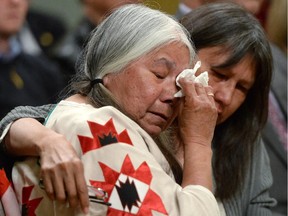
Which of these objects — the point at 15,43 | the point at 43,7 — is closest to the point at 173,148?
the point at 15,43

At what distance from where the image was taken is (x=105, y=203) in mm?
2326

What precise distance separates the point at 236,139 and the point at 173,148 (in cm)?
59

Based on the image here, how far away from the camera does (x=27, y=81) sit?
4551 mm

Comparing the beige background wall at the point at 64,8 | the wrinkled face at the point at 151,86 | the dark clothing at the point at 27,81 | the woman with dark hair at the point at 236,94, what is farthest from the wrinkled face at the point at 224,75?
the beige background wall at the point at 64,8

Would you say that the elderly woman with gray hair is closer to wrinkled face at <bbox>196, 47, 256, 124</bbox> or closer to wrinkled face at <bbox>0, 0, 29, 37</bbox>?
wrinkled face at <bbox>196, 47, 256, 124</bbox>

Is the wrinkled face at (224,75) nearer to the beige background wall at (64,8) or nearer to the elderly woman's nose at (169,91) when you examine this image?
the elderly woman's nose at (169,91)

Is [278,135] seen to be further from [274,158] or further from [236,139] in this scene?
[236,139]

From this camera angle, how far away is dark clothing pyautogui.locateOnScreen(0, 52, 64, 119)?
435cm

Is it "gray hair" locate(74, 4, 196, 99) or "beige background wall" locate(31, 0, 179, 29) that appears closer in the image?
"gray hair" locate(74, 4, 196, 99)

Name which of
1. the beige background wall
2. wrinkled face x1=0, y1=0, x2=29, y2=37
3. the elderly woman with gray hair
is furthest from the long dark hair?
the beige background wall

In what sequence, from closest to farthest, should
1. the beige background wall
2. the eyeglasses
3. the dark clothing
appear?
the eyeglasses, the dark clothing, the beige background wall

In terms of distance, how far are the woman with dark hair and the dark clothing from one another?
3.61 ft

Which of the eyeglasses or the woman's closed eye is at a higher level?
the eyeglasses

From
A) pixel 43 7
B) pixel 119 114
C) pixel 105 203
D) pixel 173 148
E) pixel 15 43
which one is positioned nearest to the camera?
pixel 105 203
